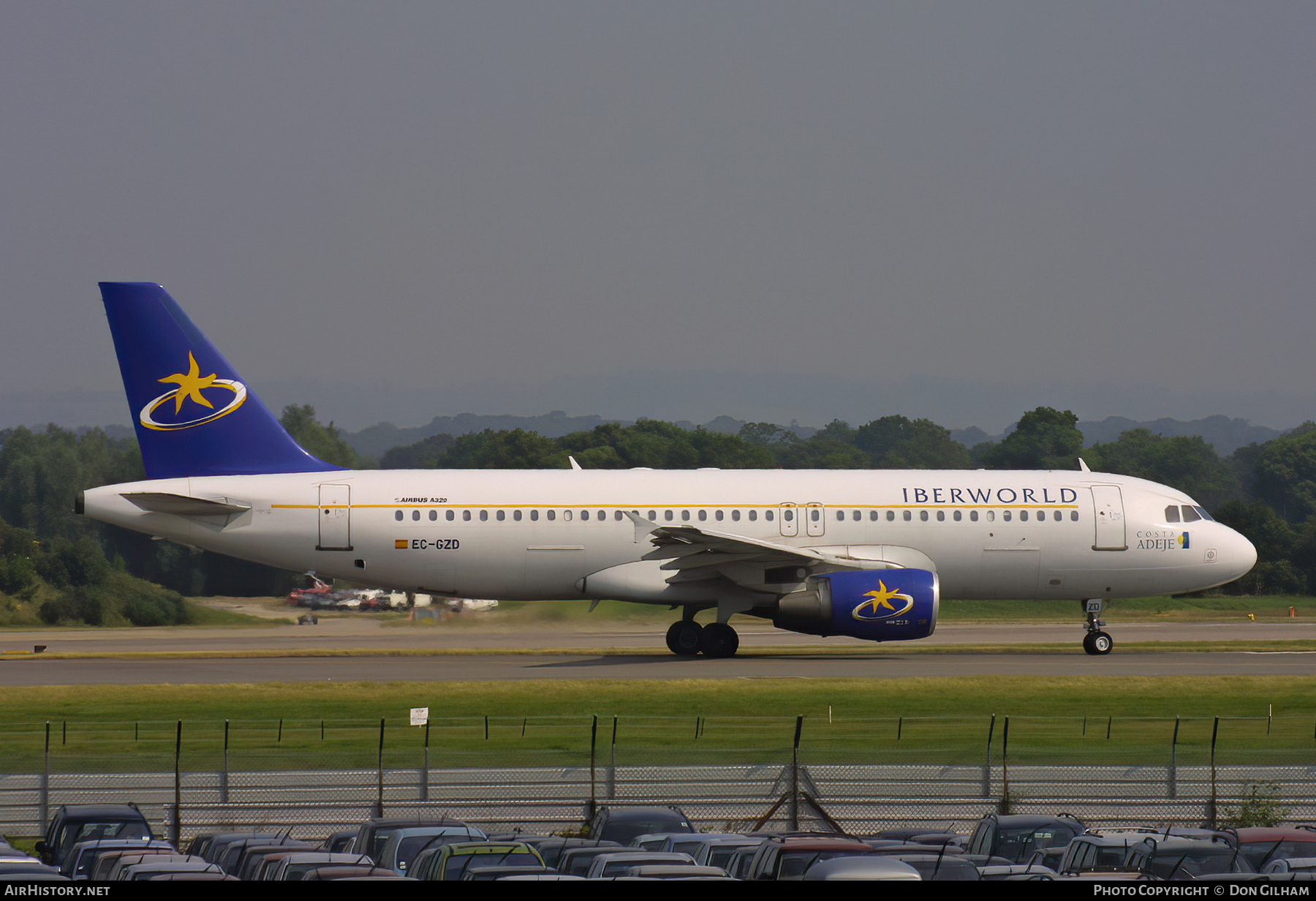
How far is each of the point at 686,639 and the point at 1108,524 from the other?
10.5m

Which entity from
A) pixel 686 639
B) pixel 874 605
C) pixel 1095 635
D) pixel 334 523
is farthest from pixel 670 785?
Result: pixel 1095 635

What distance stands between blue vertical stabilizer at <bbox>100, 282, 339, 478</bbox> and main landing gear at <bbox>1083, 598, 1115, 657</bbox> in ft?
64.1

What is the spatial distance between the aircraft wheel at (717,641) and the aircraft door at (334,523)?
8.36m

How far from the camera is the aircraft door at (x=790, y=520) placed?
30.2 metres

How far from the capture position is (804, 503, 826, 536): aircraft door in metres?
30.3

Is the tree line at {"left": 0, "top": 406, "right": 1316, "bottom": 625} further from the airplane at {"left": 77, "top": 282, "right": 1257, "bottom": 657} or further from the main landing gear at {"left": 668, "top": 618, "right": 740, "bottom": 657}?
the main landing gear at {"left": 668, "top": 618, "right": 740, "bottom": 657}

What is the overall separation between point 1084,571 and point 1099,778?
1738 centimetres

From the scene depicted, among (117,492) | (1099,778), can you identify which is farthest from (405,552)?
(1099,778)

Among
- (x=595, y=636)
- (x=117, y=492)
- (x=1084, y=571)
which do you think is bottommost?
(x=595, y=636)

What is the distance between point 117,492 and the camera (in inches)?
1155

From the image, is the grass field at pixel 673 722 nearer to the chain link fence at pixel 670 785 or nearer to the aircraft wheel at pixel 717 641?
the chain link fence at pixel 670 785

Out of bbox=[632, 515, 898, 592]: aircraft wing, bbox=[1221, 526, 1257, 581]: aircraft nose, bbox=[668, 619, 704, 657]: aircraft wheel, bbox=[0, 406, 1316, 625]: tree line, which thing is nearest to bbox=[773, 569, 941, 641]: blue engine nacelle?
bbox=[632, 515, 898, 592]: aircraft wing

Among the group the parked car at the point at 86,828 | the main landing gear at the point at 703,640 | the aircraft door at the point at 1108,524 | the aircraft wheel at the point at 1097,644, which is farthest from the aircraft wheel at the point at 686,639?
the parked car at the point at 86,828
